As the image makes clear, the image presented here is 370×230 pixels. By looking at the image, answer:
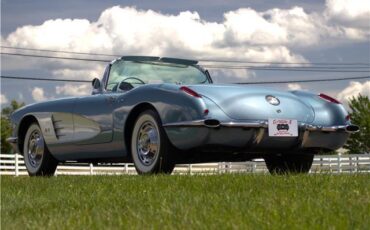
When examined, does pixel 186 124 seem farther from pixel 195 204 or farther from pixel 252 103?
pixel 195 204

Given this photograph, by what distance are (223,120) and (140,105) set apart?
1072 mm

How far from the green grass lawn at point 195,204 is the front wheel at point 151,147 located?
0.72m

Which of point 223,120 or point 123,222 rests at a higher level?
point 223,120

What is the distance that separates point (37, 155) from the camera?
9500 mm

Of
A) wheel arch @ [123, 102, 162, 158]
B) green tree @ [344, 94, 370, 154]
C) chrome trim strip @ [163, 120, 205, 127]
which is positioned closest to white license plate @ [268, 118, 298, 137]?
chrome trim strip @ [163, 120, 205, 127]

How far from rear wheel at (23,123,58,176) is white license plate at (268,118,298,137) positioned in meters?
3.47

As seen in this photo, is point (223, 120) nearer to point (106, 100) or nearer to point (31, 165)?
point (106, 100)

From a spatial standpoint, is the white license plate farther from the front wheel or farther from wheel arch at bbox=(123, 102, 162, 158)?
wheel arch at bbox=(123, 102, 162, 158)

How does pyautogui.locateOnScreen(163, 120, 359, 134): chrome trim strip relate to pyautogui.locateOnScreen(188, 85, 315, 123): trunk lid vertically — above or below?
below

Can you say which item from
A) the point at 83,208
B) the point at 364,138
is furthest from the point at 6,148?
the point at 83,208

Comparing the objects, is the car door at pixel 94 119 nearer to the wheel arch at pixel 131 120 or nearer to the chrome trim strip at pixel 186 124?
the wheel arch at pixel 131 120

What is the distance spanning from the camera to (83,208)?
15.5 feet

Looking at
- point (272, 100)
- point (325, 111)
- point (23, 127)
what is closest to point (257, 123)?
point (272, 100)

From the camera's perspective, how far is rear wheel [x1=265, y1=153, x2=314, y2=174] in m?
8.51
